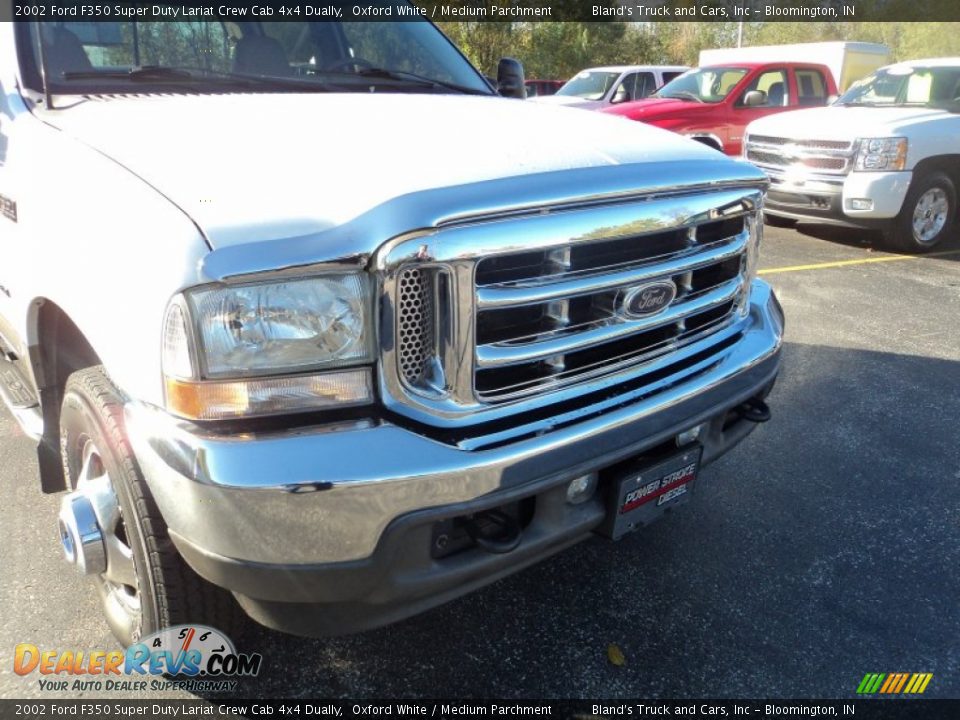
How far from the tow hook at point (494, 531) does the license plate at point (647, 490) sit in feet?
1.05

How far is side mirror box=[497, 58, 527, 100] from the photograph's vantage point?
380cm

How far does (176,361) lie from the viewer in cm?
159

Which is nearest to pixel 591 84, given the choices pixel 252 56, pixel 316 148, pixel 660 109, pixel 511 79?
pixel 660 109

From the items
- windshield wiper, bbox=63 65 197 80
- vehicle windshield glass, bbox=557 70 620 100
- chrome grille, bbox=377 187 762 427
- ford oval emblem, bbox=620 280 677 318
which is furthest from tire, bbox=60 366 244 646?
vehicle windshield glass, bbox=557 70 620 100

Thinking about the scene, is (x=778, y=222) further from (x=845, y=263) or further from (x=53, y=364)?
(x=53, y=364)

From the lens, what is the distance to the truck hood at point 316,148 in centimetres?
168

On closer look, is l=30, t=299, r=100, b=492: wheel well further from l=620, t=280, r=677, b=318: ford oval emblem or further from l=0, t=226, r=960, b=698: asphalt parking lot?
l=620, t=280, r=677, b=318: ford oval emblem

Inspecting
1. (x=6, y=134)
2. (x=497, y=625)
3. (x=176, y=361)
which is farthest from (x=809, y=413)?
(x=6, y=134)

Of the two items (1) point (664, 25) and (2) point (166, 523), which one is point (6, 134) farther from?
(1) point (664, 25)

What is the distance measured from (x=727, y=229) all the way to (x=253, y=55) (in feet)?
6.19

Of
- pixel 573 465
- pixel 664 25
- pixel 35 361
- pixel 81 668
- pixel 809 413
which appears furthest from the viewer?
pixel 664 25

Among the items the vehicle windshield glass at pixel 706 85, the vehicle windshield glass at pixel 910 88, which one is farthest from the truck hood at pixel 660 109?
the vehicle windshield glass at pixel 910 88

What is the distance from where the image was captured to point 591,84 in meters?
13.8

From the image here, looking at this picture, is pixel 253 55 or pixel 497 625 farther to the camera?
pixel 253 55
